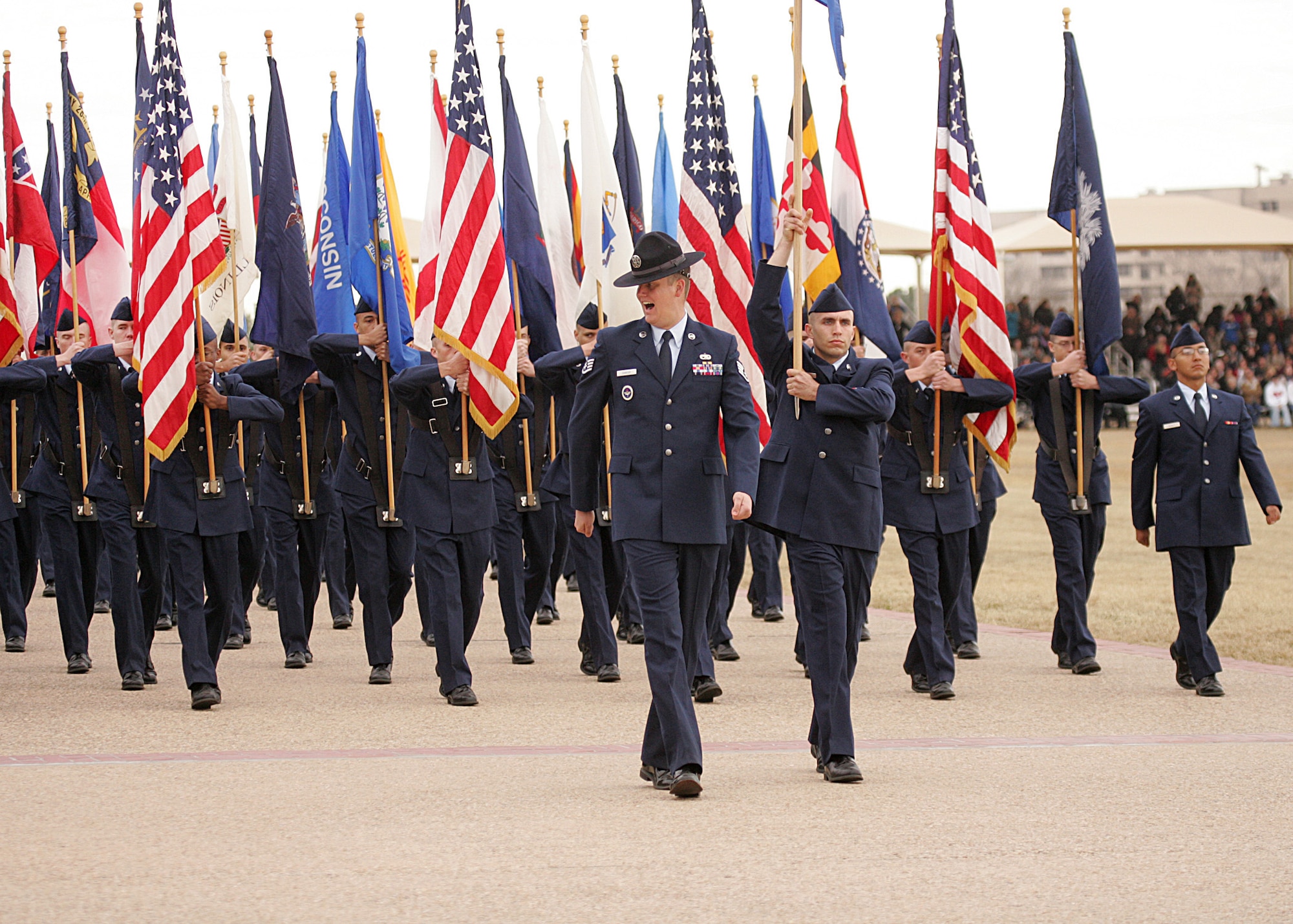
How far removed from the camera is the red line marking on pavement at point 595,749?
23.6ft

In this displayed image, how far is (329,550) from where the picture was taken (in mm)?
13406

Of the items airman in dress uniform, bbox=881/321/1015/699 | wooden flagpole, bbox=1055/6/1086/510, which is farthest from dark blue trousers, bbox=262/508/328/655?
wooden flagpole, bbox=1055/6/1086/510

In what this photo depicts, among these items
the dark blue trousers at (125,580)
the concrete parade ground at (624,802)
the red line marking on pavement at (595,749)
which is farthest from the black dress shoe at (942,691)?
the dark blue trousers at (125,580)

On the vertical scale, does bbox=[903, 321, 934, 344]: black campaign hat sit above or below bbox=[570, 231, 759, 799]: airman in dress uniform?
above

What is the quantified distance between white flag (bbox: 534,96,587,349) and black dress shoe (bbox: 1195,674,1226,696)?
599 cm

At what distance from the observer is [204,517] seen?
9094 millimetres

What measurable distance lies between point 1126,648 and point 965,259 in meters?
2.94

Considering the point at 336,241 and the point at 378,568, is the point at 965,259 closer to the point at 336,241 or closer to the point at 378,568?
the point at 378,568

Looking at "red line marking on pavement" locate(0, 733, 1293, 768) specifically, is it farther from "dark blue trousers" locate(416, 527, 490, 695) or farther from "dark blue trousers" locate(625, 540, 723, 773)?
"dark blue trousers" locate(416, 527, 490, 695)

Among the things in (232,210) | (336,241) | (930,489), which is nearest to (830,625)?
(930,489)

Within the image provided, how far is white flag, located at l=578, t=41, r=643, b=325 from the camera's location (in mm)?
12477

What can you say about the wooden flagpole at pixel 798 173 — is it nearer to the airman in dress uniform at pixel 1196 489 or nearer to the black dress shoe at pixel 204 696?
the airman in dress uniform at pixel 1196 489

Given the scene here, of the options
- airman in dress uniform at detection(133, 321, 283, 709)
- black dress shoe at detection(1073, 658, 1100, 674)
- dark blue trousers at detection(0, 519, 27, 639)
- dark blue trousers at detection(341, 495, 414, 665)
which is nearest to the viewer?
airman in dress uniform at detection(133, 321, 283, 709)

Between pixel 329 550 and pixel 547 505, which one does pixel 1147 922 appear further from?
pixel 329 550
